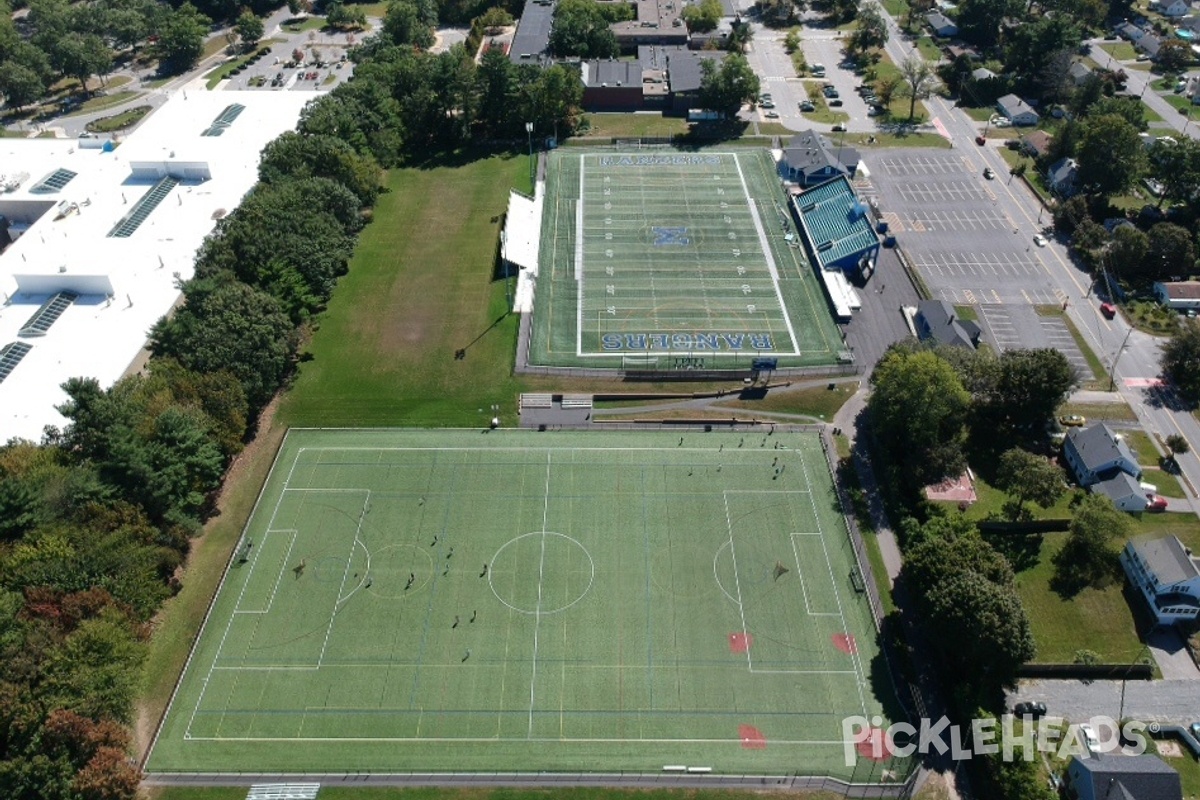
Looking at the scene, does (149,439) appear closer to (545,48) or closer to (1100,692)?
(1100,692)

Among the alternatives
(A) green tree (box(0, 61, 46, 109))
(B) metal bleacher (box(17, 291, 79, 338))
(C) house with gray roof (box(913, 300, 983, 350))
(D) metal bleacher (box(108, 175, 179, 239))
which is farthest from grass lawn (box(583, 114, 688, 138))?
(A) green tree (box(0, 61, 46, 109))

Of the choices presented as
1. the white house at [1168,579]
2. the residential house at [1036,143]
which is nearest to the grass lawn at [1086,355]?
the white house at [1168,579]

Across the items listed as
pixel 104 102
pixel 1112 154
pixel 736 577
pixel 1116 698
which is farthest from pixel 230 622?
pixel 104 102

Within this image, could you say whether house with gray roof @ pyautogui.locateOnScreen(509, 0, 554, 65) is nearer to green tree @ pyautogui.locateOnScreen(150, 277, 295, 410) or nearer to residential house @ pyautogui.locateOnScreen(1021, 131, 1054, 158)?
green tree @ pyautogui.locateOnScreen(150, 277, 295, 410)

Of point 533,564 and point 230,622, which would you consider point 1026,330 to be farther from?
point 230,622

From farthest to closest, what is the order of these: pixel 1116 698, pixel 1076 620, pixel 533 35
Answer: pixel 533 35
pixel 1076 620
pixel 1116 698

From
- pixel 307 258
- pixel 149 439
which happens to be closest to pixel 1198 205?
pixel 307 258

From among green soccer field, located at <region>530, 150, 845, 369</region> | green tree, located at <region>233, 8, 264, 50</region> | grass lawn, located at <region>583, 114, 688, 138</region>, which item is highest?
green tree, located at <region>233, 8, 264, 50</region>
